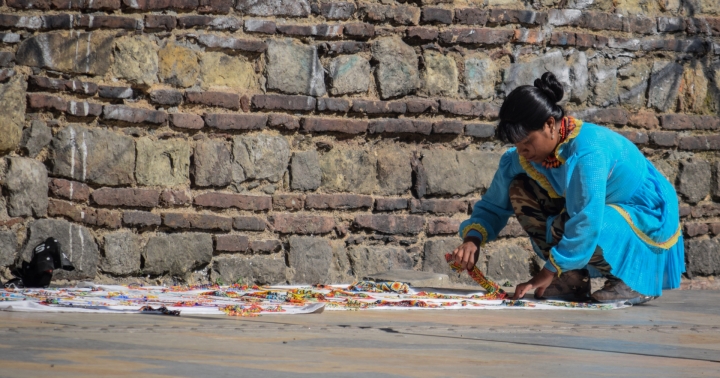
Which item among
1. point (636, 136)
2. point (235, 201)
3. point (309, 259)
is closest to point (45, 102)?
point (235, 201)

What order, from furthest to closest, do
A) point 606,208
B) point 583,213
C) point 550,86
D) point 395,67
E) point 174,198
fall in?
point 395,67
point 174,198
point 606,208
point 550,86
point 583,213

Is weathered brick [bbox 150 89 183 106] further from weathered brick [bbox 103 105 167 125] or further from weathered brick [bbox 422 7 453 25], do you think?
weathered brick [bbox 422 7 453 25]

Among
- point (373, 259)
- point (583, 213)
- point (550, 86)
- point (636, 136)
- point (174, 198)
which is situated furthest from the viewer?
point (636, 136)

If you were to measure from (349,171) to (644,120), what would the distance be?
1.71 metres

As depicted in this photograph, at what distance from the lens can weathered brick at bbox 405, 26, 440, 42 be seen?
16.3ft

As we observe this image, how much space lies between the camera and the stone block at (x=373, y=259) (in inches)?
189

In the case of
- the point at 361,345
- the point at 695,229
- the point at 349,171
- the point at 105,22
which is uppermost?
the point at 105,22

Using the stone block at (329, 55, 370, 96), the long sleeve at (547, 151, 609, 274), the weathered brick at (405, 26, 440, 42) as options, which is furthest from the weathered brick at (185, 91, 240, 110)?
the long sleeve at (547, 151, 609, 274)

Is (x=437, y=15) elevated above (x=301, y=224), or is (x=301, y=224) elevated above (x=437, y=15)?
(x=437, y=15)

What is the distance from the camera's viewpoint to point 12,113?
14.1 feet

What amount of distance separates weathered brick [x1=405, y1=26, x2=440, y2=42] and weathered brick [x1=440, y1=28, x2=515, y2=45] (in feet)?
0.15

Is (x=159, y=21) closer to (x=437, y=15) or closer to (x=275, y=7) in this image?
(x=275, y=7)

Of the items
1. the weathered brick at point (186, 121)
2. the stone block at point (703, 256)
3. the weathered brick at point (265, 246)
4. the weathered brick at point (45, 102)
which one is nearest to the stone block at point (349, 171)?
the weathered brick at point (265, 246)

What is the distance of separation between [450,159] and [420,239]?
44cm
